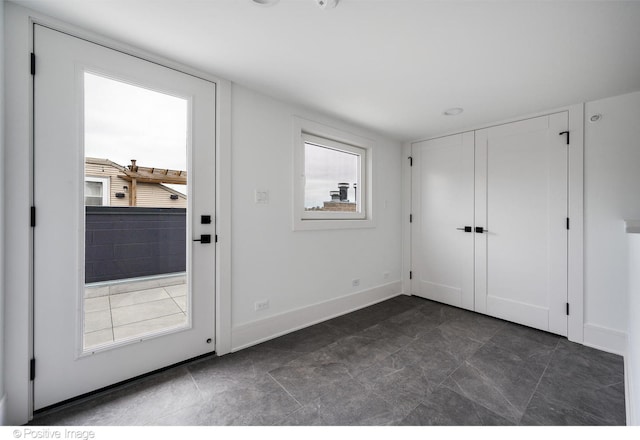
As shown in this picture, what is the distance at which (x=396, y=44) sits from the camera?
5.68 ft

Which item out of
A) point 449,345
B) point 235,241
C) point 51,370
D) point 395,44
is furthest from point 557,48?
point 51,370

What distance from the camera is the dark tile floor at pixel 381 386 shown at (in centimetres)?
156

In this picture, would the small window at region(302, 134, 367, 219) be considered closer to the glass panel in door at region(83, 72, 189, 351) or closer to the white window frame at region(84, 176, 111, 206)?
the glass panel in door at region(83, 72, 189, 351)

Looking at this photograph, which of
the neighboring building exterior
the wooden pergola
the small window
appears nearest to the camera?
the neighboring building exterior

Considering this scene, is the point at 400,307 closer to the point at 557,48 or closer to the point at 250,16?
the point at 557,48

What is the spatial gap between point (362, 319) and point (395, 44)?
2657 mm

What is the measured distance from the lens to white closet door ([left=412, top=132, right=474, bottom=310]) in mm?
3359

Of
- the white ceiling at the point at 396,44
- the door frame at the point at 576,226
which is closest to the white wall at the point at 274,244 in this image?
the white ceiling at the point at 396,44

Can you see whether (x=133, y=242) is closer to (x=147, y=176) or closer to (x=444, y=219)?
(x=147, y=176)

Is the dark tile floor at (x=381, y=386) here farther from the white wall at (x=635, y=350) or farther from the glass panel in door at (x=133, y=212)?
the glass panel in door at (x=133, y=212)

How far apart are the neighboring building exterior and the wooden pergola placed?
0.04 ft

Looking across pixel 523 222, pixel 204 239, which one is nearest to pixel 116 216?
pixel 204 239

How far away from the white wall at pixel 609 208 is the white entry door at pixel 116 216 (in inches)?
137

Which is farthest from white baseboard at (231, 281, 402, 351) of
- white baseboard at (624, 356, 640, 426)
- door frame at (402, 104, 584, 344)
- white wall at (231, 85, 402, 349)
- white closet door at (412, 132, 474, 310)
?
white baseboard at (624, 356, 640, 426)
